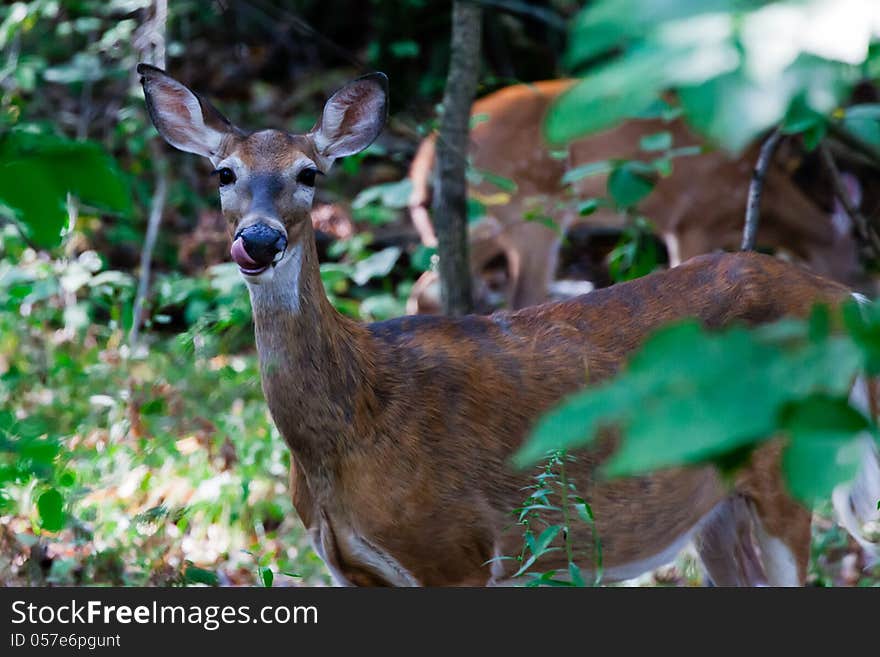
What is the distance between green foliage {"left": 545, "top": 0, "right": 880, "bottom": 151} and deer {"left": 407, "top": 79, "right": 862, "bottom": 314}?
7266 millimetres

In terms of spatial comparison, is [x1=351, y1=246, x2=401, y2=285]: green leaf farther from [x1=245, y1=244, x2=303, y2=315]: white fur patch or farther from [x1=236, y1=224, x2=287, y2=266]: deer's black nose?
[x1=236, y1=224, x2=287, y2=266]: deer's black nose

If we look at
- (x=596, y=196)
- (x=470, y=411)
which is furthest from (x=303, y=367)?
(x=596, y=196)

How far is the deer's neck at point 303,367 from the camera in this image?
4031 mm

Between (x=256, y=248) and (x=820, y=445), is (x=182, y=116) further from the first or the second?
(x=820, y=445)

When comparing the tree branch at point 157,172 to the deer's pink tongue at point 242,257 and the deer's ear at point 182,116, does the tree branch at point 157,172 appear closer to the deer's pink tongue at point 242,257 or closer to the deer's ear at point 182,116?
the deer's ear at point 182,116

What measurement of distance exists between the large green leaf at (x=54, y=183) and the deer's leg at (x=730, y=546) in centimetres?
342

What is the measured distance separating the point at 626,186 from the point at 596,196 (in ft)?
12.2

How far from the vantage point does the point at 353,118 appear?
4609mm

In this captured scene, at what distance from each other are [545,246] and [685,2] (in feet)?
25.4

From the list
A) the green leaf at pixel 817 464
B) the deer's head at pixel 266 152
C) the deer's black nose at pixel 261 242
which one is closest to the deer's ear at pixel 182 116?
the deer's head at pixel 266 152
